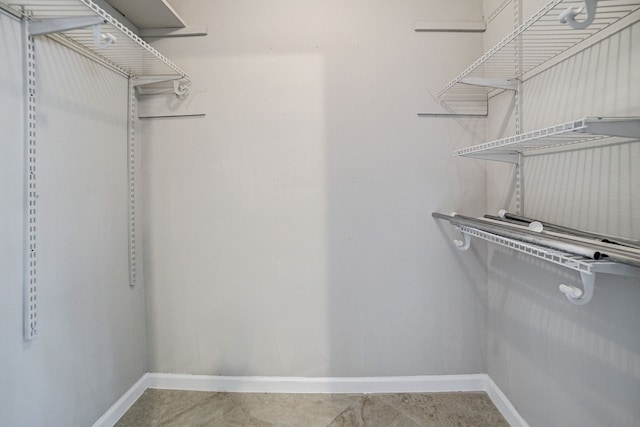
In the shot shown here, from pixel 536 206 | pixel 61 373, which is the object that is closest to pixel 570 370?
pixel 536 206

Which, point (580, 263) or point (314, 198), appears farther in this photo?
point (314, 198)

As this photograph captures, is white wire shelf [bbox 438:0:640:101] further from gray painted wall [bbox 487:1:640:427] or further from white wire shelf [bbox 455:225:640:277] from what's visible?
white wire shelf [bbox 455:225:640:277]

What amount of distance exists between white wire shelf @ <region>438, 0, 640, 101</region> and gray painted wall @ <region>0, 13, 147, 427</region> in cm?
166

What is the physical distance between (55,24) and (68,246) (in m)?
0.83

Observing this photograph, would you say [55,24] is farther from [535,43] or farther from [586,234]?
[586,234]

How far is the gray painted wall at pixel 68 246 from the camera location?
0.93m

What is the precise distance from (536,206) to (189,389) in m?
2.01

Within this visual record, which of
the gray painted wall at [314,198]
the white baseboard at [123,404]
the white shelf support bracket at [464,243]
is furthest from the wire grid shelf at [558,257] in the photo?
the white baseboard at [123,404]

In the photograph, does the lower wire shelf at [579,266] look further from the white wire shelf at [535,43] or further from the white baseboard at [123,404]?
the white baseboard at [123,404]

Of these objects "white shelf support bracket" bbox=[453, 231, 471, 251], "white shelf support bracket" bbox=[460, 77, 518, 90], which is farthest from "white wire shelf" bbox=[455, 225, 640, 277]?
"white shelf support bracket" bbox=[460, 77, 518, 90]

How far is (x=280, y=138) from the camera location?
5.02ft

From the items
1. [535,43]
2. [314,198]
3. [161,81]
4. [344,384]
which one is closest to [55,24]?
[161,81]

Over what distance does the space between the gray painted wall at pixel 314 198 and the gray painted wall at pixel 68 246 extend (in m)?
0.22

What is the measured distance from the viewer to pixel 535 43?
1.06 m
